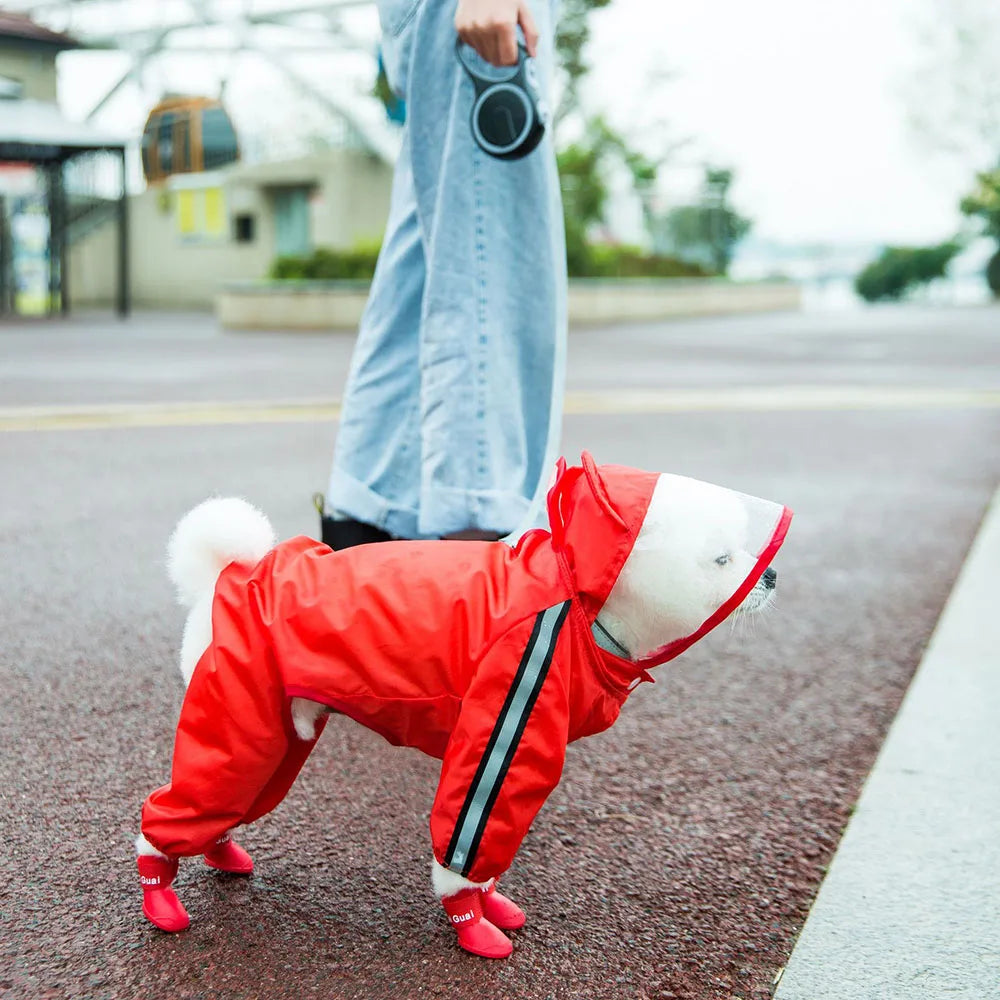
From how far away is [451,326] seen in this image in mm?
2551

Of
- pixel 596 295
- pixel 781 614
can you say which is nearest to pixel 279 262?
pixel 596 295

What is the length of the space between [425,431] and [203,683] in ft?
3.29

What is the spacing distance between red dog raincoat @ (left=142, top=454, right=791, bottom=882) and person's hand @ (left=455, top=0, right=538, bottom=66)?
0.99 m

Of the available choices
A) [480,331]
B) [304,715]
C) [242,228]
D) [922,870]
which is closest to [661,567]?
[304,715]

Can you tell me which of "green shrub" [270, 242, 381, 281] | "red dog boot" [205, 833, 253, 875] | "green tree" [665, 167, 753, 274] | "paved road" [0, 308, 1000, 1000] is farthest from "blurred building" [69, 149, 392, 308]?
"red dog boot" [205, 833, 253, 875]

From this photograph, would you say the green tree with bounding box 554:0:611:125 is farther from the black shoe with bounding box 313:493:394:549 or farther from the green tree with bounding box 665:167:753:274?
the black shoe with bounding box 313:493:394:549

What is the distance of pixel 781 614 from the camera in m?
3.47

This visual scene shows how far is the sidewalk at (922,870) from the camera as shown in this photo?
66.1 inches

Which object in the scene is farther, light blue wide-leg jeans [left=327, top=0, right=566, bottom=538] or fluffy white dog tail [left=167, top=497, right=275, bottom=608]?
light blue wide-leg jeans [left=327, top=0, right=566, bottom=538]

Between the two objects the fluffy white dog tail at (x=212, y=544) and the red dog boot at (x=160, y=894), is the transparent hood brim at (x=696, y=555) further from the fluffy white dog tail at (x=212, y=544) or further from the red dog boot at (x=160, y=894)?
the red dog boot at (x=160, y=894)

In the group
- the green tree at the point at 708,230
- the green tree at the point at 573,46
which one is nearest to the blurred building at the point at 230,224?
the green tree at the point at 573,46

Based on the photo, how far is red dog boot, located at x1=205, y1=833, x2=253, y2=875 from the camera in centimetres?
187

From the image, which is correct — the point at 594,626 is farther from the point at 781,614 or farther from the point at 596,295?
the point at 596,295

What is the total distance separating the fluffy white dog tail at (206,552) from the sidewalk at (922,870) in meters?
0.93
